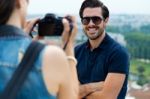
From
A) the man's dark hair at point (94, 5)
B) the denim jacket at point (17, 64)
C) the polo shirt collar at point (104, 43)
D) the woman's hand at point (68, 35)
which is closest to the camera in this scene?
the denim jacket at point (17, 64)

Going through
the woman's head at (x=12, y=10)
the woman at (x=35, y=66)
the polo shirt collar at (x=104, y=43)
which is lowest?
the polo shirt collar at (x=104, y=43)

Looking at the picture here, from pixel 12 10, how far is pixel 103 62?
5.21 feet

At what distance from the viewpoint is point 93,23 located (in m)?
2.89

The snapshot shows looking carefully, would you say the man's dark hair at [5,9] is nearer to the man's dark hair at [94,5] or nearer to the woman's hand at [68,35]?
the woman's hand at [68,35]

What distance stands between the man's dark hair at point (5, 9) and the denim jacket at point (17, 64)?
0.02 metres

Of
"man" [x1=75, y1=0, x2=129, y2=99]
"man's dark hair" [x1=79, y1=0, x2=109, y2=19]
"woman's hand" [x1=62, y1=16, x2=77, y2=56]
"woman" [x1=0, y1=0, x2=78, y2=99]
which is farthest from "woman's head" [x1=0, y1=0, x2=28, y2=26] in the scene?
"man's dark hair" [x1=79, y1=0, x2=109, y2=19]

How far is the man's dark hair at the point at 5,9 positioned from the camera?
46.3 inches

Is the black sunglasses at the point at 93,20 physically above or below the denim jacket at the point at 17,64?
below

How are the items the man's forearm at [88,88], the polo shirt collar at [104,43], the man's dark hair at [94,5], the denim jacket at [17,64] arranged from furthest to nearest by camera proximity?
the man's dark hair at [94,5], the polo shirt collar at [104,43], the man's forearm at [88,88], the denim jacket at [17,64]

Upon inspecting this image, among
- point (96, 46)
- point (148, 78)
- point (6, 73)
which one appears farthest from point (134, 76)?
point (6, 73)

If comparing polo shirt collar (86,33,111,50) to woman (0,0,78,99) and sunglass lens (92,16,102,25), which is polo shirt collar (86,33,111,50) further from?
woman (0,0,78,99)

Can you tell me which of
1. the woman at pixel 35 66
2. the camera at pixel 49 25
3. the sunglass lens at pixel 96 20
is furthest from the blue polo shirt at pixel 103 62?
the woman at pixel 35 66

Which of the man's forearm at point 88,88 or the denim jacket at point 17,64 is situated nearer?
the denim jacket at point 17,64

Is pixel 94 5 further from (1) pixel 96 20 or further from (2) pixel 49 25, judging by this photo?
(2) pixel 49 25
